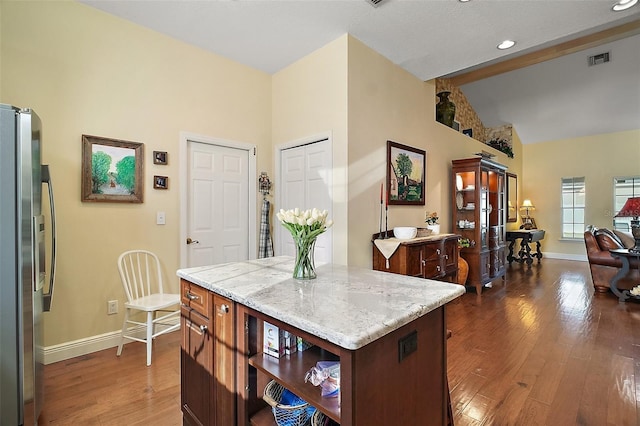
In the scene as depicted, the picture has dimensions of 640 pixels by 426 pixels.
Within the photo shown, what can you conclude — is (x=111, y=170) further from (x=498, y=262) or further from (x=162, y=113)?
(x=498, y=262)

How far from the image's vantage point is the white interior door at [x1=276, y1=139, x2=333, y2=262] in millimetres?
3404

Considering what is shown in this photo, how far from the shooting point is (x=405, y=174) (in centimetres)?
397

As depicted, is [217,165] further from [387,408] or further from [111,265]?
[387,408]

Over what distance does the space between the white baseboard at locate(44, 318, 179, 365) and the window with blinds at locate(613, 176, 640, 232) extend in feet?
30.9

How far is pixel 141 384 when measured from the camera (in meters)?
2.23

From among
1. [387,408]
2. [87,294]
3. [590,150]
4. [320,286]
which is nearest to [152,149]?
[87,294]

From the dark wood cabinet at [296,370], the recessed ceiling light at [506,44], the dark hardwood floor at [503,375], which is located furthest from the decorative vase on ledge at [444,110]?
the dark wood cabinet at [296,370]

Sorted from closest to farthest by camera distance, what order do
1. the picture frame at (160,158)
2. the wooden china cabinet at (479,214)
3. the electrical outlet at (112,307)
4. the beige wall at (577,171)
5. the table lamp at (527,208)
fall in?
the electrical outlet at (112,307) < the picture frame at (160,158) < the wooden china cabinet at (479,214) < the beige wall at (577,171) < the table lamp at (527,208)

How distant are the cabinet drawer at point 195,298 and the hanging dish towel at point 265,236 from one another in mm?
2090

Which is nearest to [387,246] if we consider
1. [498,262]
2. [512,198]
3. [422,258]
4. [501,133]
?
[422,258]

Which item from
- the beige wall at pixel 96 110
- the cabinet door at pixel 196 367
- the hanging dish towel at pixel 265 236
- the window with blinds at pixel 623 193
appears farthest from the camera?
the window with blinds at pixel 623 193

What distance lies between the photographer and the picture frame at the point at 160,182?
3.10 m

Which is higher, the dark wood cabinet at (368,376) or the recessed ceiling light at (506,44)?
the recessed ceiling light at (506,44)

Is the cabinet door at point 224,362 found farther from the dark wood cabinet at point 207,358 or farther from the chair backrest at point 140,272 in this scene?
the chair backrest at point 140,272
